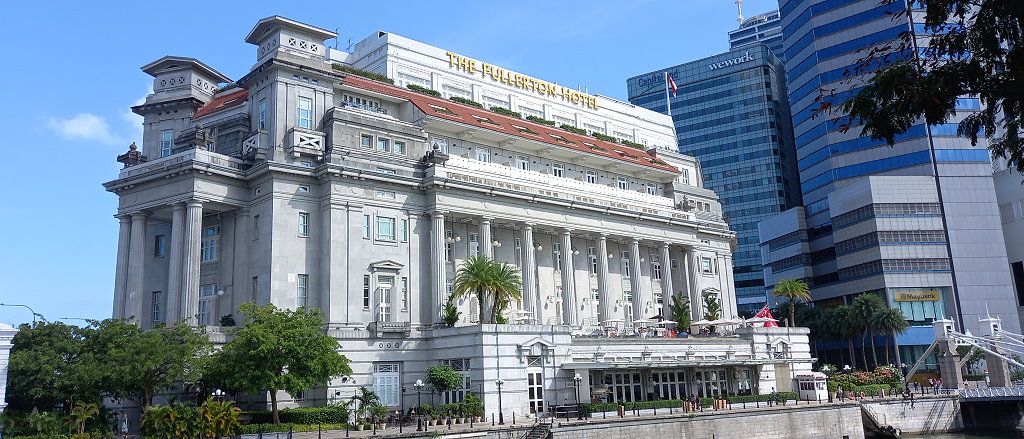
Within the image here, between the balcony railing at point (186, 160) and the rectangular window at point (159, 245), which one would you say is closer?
the balcony railing at point (186, 160)

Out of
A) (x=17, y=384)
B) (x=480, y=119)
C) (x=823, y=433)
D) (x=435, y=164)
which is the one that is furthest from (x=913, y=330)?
(x=17, y=384)

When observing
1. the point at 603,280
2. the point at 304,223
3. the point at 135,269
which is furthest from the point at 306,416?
the point at 603,280

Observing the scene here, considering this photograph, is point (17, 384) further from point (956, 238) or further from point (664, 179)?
point (956, 238)

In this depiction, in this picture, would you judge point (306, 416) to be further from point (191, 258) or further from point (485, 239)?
point (485, 239)

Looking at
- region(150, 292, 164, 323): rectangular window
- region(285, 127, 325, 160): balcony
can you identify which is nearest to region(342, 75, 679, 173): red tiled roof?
region(285, 127, 325, 160): balcony

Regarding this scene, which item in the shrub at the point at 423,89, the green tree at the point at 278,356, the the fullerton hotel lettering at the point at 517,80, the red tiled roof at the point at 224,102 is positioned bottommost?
the green tree at the point at 278,356

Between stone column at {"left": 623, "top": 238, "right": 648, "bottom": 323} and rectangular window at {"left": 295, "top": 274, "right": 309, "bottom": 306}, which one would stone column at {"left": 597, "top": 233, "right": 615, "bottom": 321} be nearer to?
stone column at {"left": 623, "top": 238, "right": 648, "bottom": 323}

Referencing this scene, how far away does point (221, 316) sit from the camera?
64938mm

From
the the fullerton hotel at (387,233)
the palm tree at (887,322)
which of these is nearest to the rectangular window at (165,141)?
the the fullerton hotel at (387,233)

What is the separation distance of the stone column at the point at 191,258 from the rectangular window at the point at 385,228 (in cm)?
1374

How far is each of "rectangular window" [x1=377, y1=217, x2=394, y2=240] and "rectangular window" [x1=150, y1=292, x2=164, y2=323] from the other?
61.9ft

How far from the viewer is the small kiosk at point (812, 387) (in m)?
70.4

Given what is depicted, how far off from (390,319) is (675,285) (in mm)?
37444

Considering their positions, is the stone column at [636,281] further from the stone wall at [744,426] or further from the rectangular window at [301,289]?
the rectangular window at [301,289]
